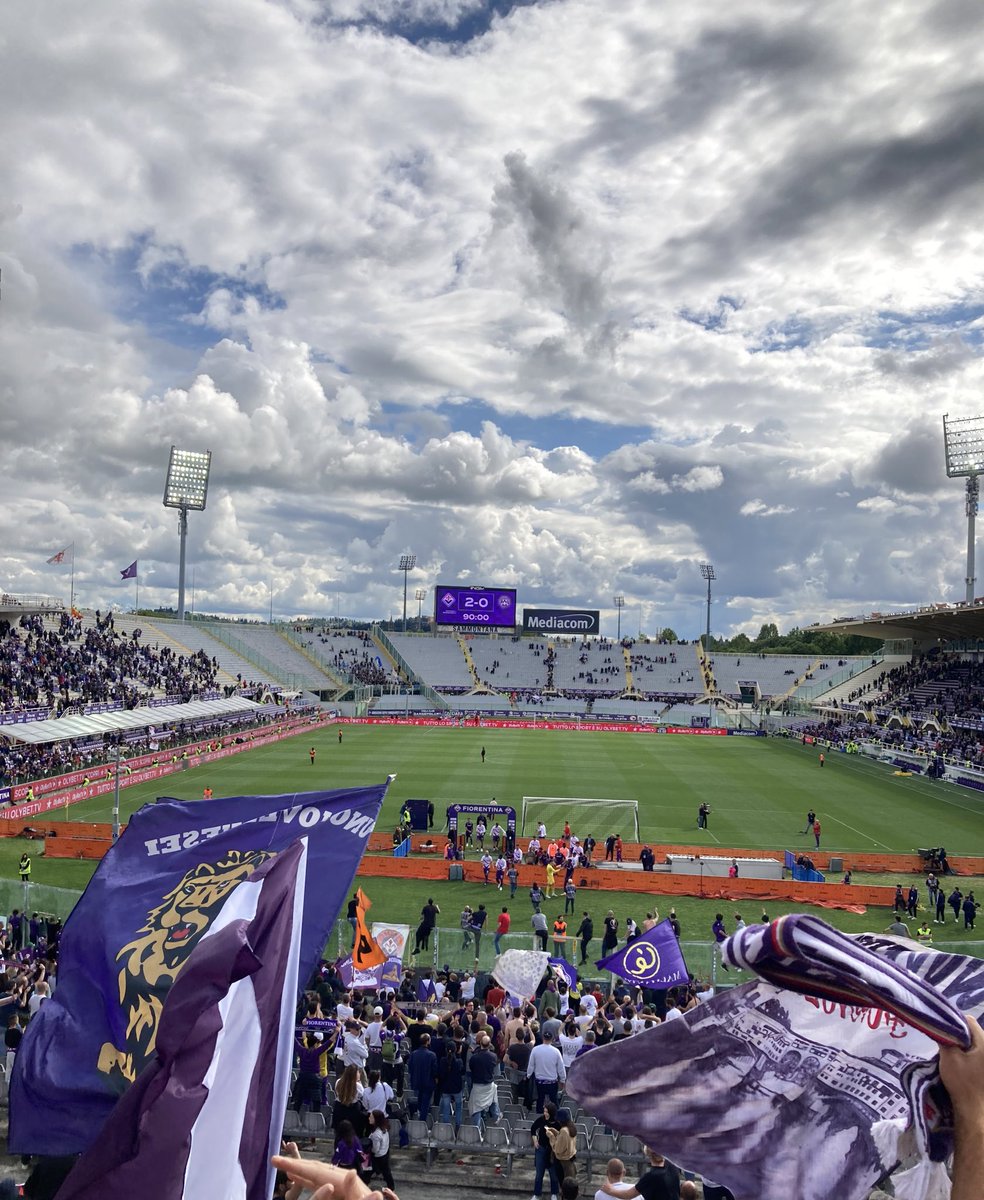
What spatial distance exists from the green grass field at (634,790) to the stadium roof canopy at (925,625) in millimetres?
13485

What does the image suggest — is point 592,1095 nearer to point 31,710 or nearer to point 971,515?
point 31,710

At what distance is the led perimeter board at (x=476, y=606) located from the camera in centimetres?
9081

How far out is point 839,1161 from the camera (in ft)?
12.4

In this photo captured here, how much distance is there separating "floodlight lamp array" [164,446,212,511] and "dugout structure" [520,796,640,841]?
59109 millimetres

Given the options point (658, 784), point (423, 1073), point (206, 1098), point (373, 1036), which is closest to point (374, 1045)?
point (373, 1036)

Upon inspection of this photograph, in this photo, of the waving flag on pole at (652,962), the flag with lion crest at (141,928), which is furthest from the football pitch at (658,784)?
the flag with lion crest at (141,928)

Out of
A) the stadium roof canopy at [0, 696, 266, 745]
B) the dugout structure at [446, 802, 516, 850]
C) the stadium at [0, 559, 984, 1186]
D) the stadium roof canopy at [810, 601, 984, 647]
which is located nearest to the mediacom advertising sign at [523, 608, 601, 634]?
the stadium at [0, 559, 984, 1186]

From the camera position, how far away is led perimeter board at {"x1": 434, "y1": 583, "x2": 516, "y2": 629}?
9081cm

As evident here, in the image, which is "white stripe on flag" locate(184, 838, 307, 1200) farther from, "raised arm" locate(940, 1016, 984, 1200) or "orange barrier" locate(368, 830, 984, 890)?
"orange barrier" locate(368, 830, 984, 890)

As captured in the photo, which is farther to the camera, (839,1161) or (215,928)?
(215,928)

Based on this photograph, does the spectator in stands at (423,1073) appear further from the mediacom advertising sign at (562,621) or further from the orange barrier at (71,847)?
the mediacom advertising sign at (562,621)

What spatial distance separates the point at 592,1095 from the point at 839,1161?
1.20 meters

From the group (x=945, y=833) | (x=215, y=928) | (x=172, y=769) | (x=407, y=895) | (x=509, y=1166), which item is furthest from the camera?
(x=172, y=769)

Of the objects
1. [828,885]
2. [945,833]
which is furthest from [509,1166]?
[945,833]
